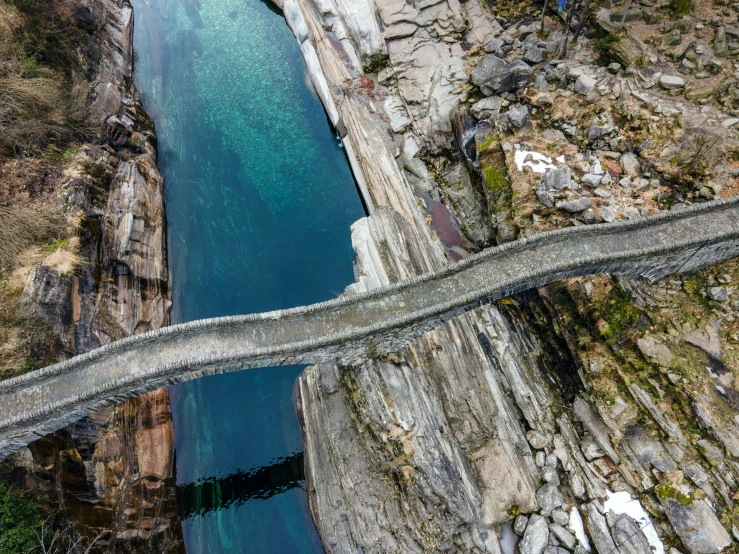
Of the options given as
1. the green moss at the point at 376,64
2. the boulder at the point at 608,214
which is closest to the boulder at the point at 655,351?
the boulder at the point at 608,214

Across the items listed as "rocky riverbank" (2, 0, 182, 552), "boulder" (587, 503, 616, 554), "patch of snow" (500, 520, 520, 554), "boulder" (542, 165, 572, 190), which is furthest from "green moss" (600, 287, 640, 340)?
"rocky riverbank" (2, 0, 182, 552)

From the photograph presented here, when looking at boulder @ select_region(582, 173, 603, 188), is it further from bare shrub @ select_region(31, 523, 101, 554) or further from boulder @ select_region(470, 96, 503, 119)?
bare shrub @ select_region(31, 523, 101, 554)

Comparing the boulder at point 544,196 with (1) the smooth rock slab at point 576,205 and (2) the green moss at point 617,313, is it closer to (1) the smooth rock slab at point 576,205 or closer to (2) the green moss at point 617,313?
(1) the smooth rock slab at point 576,205

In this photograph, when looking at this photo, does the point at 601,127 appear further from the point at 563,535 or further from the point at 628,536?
the point at 563,535

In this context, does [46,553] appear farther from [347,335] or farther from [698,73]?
[698,73]

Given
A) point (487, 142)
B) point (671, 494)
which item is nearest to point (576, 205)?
point (487, 142)

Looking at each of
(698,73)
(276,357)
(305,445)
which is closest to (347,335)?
(276,357)
